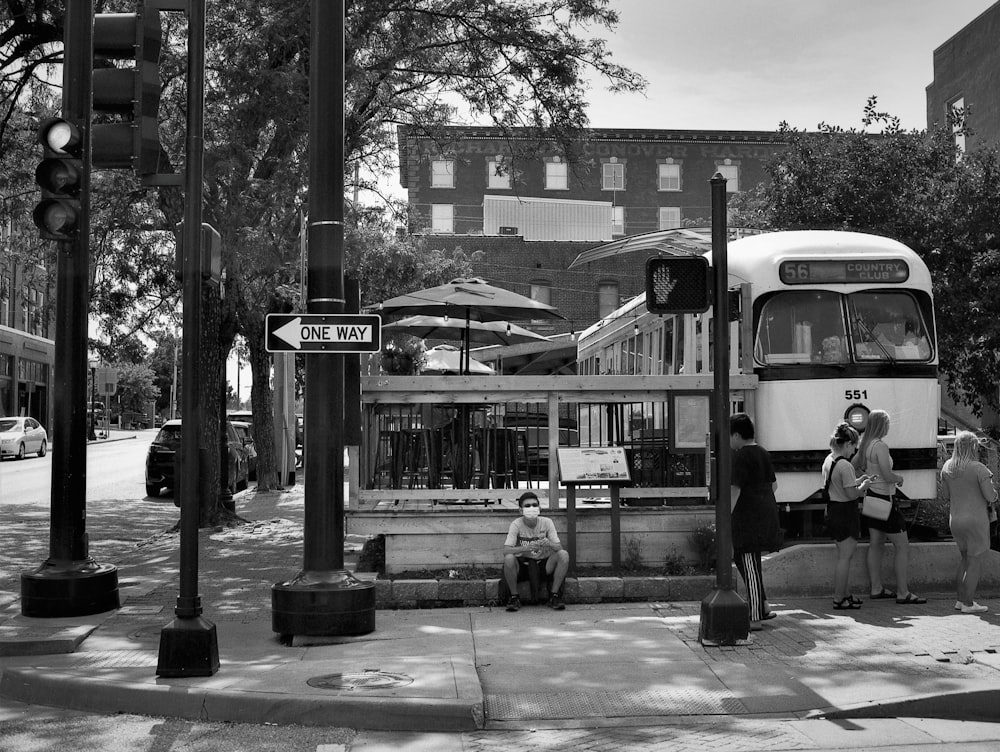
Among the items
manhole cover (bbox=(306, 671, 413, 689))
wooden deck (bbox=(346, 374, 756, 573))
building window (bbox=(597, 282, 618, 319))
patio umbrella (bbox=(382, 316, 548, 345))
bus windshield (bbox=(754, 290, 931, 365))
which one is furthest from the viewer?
building window (bbox=(597, 282, 618, 319))

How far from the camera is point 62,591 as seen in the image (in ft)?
30.3

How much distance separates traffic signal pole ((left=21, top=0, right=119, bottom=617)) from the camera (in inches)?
372

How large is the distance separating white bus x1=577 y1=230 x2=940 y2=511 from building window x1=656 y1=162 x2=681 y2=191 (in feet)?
162

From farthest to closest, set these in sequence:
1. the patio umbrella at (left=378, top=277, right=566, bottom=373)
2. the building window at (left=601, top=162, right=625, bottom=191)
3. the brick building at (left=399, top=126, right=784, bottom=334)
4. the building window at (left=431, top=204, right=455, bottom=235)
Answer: the building window at (left=601, top=162, right=625, bottom=191), the building window at (left=431, top=204, right=455, bottom=235), the brick building at (left=399, top=126, right=784, bottom=334), the patio umbrella at (left=378, top=277, right=566, bottom=373)

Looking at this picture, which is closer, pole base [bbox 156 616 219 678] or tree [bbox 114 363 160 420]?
pole base [bbox 156 616 219 678]

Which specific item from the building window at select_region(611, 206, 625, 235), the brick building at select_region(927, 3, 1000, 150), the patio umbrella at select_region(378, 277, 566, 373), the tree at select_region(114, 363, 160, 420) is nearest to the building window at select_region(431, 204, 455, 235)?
the building window at select_region(611, 206, 625, 235)

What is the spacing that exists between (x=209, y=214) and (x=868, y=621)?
350 inches

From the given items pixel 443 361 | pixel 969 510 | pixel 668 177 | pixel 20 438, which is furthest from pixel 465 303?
pixel 668 177

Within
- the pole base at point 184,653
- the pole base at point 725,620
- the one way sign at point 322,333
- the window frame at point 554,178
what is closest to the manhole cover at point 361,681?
the pole base at point 184,653

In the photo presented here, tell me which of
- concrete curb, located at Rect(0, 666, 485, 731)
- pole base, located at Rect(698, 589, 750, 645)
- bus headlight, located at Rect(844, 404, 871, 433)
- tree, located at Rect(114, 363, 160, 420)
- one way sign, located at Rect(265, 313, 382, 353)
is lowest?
concrete curb, located at Rect(0, 666, 485, 731)

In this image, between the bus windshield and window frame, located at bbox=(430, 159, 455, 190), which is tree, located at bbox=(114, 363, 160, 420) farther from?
the bus windshield

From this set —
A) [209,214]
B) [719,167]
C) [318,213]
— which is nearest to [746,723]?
[318,213]

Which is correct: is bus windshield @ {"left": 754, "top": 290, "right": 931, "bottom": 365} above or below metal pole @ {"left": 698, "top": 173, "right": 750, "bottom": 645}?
above

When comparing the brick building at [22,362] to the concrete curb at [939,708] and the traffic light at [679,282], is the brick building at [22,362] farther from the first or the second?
the concrete curb at [939,708]
